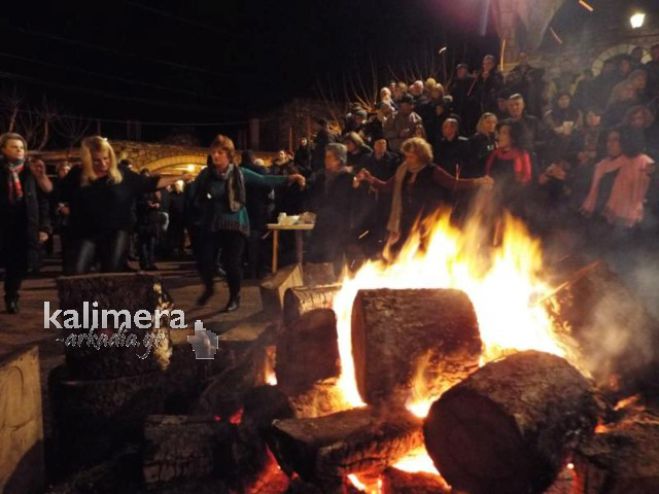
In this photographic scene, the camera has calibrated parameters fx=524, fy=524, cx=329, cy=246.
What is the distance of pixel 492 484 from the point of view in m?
2.50

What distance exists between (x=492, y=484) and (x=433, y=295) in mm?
1200

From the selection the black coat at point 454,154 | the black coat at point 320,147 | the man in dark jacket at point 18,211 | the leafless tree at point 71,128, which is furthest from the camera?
the leafless tree at point 71,128

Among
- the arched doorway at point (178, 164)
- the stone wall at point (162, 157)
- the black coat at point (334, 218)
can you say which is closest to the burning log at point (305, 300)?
the black coat at point (334, 218)

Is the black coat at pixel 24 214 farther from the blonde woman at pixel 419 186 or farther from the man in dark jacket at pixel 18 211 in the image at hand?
the blonde woman at pixel 419 186

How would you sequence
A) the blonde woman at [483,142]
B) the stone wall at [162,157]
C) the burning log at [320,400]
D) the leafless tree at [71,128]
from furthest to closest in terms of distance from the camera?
the leafless tree at [71,128], the stone wall at [162,157], the blonde woman at [483,142], the burning log at [320,400]

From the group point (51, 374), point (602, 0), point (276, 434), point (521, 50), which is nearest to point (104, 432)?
point (51, 374)

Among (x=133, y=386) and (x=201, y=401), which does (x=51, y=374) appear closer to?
(x=133, y=386)

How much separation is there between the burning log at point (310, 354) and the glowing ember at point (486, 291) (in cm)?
14

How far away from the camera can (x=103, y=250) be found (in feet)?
17.8

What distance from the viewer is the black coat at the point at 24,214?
6.52 metres

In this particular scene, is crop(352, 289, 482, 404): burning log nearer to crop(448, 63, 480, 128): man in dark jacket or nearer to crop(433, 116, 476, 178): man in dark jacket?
crop(433, 116, 476, 178): man in dark jacket

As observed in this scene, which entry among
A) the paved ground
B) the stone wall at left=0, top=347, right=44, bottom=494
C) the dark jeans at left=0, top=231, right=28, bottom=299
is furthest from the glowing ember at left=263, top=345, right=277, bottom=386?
the dark jeans at left=0, top=231, right=28, bottom=299

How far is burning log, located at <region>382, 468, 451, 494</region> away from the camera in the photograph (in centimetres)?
258

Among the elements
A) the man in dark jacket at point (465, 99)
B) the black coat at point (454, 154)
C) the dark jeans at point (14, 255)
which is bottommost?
the dark jeans at point (14, 255)
